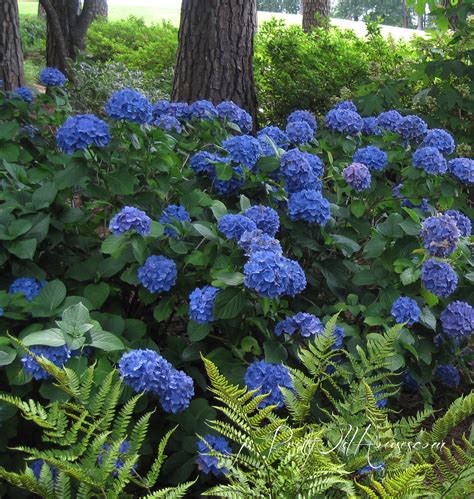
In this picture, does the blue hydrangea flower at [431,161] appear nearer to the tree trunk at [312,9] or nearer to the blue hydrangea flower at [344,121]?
the blue hydrangea flower at [344,121]

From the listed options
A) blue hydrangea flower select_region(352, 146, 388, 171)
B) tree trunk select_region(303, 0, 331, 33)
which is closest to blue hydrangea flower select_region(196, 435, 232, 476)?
blue hydrangea flower select_region(352, 146, 388, 171)

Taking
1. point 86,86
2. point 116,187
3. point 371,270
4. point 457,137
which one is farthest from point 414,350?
point 86,86

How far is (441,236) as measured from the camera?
7.63ft

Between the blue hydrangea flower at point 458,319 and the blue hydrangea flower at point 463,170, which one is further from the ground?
the blue hydrangea flower at point 463,170

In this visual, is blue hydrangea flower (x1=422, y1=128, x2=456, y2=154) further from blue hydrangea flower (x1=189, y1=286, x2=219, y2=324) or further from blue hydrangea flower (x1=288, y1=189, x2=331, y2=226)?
blue hydrangea flower (x1=189, y1=286, x2=219, y2=324)

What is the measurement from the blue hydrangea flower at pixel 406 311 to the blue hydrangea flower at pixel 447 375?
2.62 ft

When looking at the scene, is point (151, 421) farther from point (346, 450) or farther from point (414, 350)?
point (414, 350)

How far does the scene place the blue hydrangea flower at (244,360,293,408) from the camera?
7.02 feet

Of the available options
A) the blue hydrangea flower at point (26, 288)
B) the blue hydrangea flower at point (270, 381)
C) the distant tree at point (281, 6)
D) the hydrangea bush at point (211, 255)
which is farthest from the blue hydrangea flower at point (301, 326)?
the distant tree at point (281, 6)

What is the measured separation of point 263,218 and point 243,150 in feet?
1.13

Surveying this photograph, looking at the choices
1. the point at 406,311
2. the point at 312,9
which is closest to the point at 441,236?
the point at 406,311

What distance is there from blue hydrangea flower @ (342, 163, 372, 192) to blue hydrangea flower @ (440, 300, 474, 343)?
25.3 inches

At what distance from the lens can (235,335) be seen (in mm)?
2445

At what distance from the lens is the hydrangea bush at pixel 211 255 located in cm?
215
